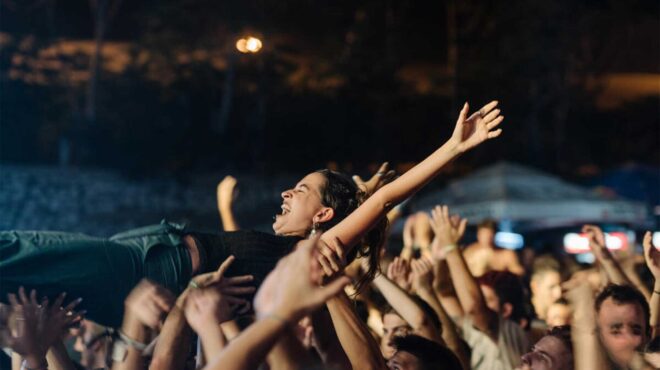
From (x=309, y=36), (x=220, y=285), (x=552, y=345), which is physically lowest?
(x=552, y=345)

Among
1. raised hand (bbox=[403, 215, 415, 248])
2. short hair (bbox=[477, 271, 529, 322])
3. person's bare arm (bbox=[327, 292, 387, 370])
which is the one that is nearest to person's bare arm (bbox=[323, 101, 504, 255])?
person's bare arm (bbox=[327, 292, 387, 370])

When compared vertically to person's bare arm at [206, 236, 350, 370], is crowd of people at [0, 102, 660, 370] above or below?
above

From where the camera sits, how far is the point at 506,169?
47.0 feet

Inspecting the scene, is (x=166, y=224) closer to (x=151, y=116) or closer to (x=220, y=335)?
(x=220, y=335)

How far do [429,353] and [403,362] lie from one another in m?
0.09

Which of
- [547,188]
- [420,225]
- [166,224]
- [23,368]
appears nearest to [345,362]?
[166,224]

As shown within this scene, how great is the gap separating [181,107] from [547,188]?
9188 mm

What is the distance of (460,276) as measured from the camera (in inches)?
200

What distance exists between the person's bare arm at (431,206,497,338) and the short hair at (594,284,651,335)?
39.5 inches

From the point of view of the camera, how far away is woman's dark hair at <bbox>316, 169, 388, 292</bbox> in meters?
3.86

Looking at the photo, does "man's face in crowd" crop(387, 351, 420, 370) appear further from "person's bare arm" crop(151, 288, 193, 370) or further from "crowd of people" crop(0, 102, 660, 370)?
"person's bare arm" crop(151, 288, 193, 370)

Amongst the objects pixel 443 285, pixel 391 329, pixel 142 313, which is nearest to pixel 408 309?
pixel 391 329

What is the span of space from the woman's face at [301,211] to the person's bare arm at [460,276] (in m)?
1.43

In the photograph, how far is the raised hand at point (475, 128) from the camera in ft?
11.6
